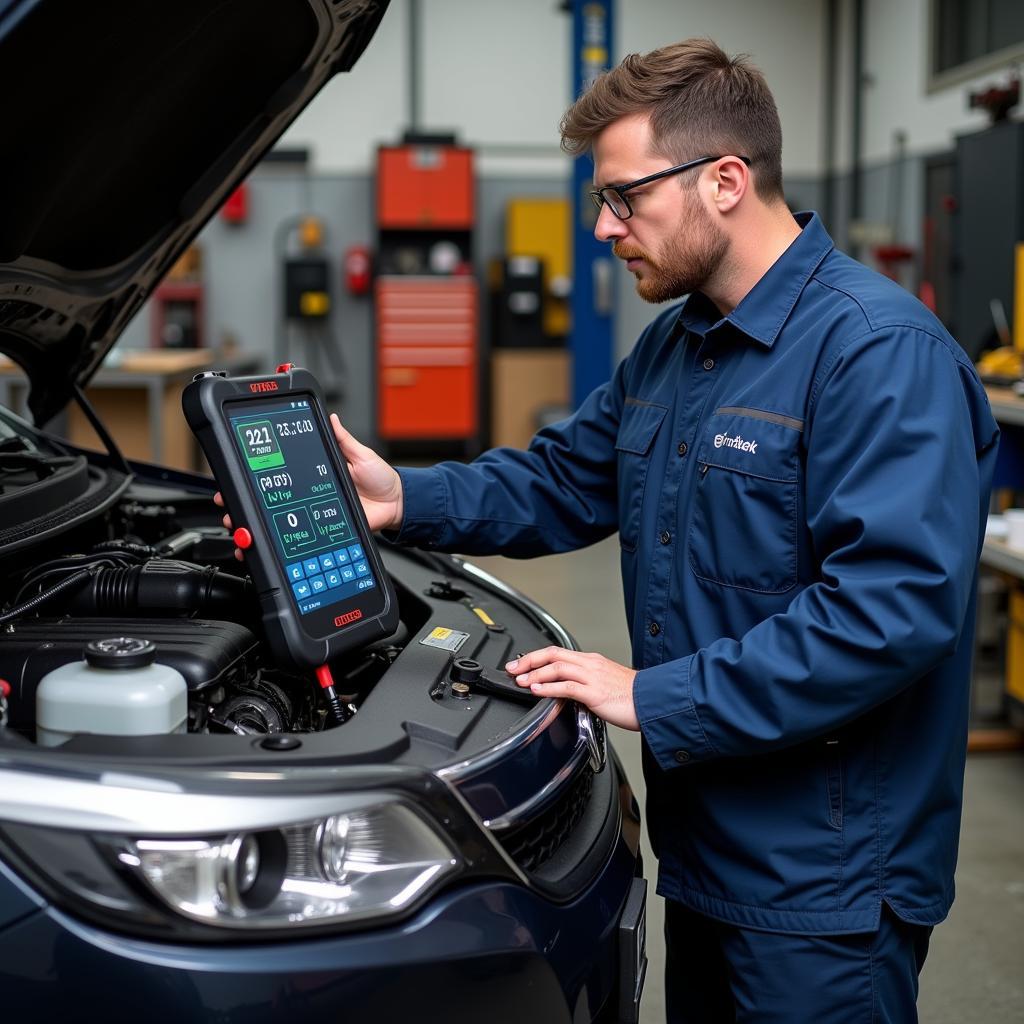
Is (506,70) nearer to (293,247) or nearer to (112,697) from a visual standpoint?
(293,247)

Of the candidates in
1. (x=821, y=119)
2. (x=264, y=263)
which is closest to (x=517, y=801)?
(x=264, y=263)

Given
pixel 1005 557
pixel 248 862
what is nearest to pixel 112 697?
pixel 248 862

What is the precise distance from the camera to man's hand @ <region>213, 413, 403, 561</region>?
57.7 inches

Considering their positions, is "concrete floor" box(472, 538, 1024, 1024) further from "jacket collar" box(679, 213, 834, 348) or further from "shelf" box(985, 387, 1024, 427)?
"jacket collar" box(679, 213, 834, 348)

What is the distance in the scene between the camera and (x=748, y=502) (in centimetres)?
120

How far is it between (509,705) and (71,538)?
2.38ft

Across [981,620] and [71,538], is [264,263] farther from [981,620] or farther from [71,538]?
[71,538]

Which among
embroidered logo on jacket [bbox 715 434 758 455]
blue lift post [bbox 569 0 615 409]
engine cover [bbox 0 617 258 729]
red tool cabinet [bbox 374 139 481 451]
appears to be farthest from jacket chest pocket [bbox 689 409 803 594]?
red tool cabinet [bbox 374 139 481 451]

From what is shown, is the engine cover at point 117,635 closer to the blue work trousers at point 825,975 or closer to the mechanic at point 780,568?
the mechanic at point 780,568

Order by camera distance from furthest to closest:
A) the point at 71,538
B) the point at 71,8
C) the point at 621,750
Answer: the point at 621,750, the point at 71,538, the point at 71,8

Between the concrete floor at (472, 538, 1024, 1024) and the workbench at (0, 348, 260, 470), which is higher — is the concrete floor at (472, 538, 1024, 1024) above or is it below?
below

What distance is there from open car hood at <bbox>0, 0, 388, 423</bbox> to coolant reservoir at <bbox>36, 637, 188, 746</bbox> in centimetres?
51

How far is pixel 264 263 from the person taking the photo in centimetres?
837

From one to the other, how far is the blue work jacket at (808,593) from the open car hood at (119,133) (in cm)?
61
